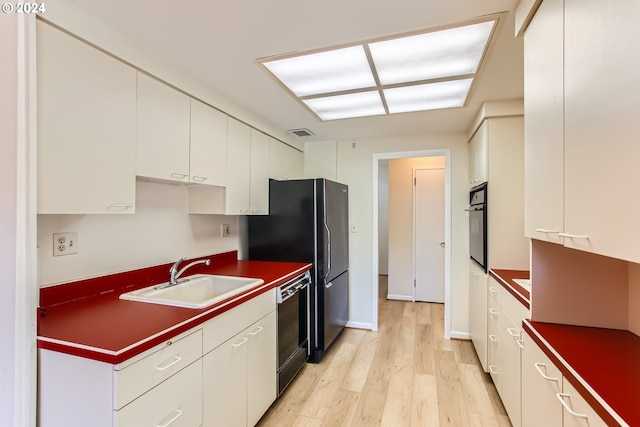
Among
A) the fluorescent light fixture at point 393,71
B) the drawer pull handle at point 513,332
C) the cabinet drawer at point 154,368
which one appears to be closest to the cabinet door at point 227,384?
the cabinet drawer at point 154,368

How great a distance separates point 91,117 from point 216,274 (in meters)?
1.30

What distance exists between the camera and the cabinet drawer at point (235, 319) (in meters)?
1.50

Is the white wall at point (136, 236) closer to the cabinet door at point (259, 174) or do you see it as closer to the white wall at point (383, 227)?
the cabinet door at point (259, 174)

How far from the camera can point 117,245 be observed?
179 cm

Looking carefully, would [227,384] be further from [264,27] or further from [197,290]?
[264,27]

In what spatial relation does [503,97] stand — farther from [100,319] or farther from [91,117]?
[100,319]

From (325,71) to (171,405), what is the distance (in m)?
1.99

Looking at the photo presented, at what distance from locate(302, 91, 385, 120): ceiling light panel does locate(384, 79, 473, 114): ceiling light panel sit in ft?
0.37

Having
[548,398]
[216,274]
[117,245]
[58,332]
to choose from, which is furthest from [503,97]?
[58,332]

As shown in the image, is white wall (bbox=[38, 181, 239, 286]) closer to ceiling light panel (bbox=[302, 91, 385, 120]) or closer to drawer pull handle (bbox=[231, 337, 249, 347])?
drawer pull handle (bbox=[231, 337, 249, 347])

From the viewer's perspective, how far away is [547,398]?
1285 millimetres

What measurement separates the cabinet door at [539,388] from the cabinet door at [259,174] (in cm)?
220

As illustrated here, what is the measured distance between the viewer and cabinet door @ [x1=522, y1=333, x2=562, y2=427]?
1190 mm

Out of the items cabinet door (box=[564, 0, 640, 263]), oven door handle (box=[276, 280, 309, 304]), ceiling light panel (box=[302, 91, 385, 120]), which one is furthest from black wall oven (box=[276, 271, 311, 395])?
cabinet door (box=[564, 0, 640, 263])
